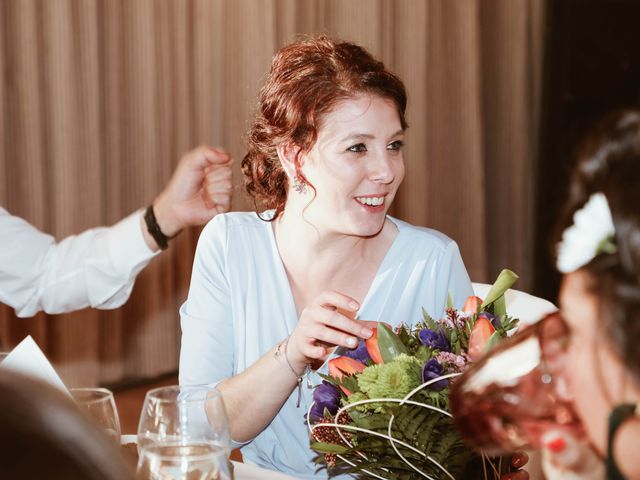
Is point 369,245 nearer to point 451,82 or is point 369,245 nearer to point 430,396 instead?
point 430,396

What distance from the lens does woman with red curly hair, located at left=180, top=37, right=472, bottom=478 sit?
1859 millimetres

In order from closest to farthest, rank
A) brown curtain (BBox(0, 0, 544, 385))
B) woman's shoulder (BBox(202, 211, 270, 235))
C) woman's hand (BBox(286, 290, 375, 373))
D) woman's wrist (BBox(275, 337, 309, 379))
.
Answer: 1. woman's hand (BBox(286, 290, 375, 373))
2. woman's wrist (BBox(275, 337, 309, 379))
3. woman's shoulder (BBox(202, 211, 270, 235))
4. brown curtain (BBox(0, 0, 544, 385))

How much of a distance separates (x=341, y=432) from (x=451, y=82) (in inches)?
178

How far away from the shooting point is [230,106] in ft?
14.4

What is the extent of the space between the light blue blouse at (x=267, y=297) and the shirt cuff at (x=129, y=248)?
13 centimetres

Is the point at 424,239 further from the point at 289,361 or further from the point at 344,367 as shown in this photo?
the point at 344,367

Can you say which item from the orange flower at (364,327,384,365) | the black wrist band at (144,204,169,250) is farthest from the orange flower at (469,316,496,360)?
the black wrist band at (144,204,169,250)

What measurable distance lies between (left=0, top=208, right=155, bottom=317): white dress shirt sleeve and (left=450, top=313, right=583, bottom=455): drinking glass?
60.3 inches

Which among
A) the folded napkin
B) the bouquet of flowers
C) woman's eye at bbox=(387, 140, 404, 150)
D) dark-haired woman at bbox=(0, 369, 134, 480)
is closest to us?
dark-haired woman at bbox=(0, 369, 134, 480)

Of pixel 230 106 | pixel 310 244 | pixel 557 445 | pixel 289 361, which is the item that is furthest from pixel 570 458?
pixel 230 106

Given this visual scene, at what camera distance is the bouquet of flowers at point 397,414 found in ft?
3.38

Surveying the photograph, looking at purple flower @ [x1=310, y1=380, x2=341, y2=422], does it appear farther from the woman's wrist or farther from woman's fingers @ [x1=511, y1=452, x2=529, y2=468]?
the woman's wrist

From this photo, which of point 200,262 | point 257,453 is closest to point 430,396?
point 257,453

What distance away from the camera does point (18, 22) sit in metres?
3.66
